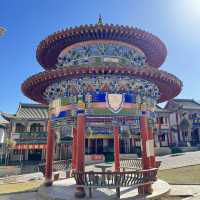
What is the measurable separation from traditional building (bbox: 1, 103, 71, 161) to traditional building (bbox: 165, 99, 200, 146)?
24803mm

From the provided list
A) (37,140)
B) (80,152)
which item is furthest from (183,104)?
(80,152)

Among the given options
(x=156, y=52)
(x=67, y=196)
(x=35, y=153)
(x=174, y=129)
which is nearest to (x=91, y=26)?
(x=156, y=52)

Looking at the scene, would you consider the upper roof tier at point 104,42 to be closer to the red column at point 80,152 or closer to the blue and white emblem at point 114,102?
the blue and white emblem at point 114,102

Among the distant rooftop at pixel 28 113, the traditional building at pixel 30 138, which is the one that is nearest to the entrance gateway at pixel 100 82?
the traditional building at pixel 30 138

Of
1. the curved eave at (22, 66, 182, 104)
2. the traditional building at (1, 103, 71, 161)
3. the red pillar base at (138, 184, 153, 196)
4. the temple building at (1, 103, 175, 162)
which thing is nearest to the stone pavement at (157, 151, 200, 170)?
the temple building at (1, 103, 175, 162)

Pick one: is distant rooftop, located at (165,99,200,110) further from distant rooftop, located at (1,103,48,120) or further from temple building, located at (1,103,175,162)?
distant rooftop, located at (1,103,48,120)

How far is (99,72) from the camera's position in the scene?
31.2ft

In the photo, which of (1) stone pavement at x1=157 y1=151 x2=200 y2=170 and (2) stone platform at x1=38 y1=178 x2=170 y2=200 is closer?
(2) stone platform at x1=38 y1=178 x2=170 y2=200

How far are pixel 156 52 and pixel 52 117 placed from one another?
7.14 m

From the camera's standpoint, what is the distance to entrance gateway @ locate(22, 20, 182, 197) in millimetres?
9609

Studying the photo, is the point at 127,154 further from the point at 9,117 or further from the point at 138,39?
the point at 138,39

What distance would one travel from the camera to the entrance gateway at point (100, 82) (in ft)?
31.5

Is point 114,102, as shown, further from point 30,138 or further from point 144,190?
point 30,138

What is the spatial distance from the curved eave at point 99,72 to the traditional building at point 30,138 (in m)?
26.5
